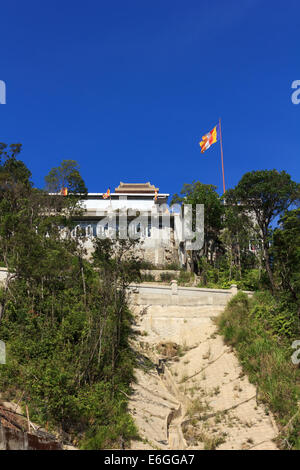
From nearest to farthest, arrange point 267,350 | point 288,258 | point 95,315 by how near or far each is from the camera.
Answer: point 95,315
point 267,350
point 288,258

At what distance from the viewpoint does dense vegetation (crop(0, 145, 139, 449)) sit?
565 inches

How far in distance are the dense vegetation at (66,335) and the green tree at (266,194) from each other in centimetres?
1007

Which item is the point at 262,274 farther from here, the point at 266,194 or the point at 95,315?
the point at 95,315

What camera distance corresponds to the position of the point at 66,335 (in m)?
17.6

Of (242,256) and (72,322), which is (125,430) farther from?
(242,256)

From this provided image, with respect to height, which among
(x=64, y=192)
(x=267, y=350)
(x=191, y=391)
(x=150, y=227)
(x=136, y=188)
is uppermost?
(x=136, y=188)

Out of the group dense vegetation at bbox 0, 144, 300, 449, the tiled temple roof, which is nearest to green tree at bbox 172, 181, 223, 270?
dense vegetation at bbox 0, 144, 300, 449

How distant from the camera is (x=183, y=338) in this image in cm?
2369

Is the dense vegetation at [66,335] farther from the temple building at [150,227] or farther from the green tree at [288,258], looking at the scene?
the temple building at [150,227]

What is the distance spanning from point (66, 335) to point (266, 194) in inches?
615

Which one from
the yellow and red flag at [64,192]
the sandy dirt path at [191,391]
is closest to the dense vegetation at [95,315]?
the sandy dirt path at [191,391]

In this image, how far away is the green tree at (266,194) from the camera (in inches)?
1037

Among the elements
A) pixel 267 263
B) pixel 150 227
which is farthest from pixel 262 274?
pixel 150 227

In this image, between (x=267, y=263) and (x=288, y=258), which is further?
(x=267, y=263)
